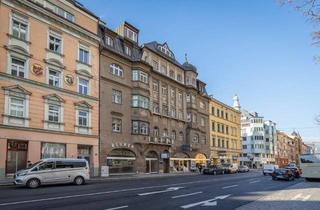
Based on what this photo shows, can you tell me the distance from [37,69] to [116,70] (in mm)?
12915

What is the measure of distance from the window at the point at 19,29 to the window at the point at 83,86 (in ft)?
25.8

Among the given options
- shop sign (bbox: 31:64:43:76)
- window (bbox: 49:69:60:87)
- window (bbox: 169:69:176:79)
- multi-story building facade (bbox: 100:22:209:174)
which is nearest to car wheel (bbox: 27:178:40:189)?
shop sign (bbox: 31:64:43:76)

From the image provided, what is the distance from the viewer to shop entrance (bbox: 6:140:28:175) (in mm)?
30427

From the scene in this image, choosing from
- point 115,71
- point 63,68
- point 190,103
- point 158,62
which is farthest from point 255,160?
point 63,68

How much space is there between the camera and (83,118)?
3878 centimetres

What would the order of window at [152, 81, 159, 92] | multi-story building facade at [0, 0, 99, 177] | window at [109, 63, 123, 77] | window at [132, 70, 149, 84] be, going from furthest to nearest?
window at [152, 81, 159, 92], window at [132, 70, 149, 84], window at [109, 63, 123, 77], multi-story building facade at [0, 0, 99, 177]

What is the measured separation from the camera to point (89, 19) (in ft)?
134

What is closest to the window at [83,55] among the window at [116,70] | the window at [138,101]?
the window at [116,70]

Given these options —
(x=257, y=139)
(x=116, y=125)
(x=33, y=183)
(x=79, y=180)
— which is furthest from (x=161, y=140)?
(x=257, y=139)

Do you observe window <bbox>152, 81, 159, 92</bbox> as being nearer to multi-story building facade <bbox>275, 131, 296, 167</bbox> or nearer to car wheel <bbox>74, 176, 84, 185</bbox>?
car wheel <bbox>74, 176, 84, 185</bbox>

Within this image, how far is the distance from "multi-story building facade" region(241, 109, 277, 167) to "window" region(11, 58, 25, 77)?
97.9 meters

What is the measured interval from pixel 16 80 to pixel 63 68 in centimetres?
607

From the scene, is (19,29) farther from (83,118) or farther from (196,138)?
(196,138)

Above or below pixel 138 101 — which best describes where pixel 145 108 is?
below
